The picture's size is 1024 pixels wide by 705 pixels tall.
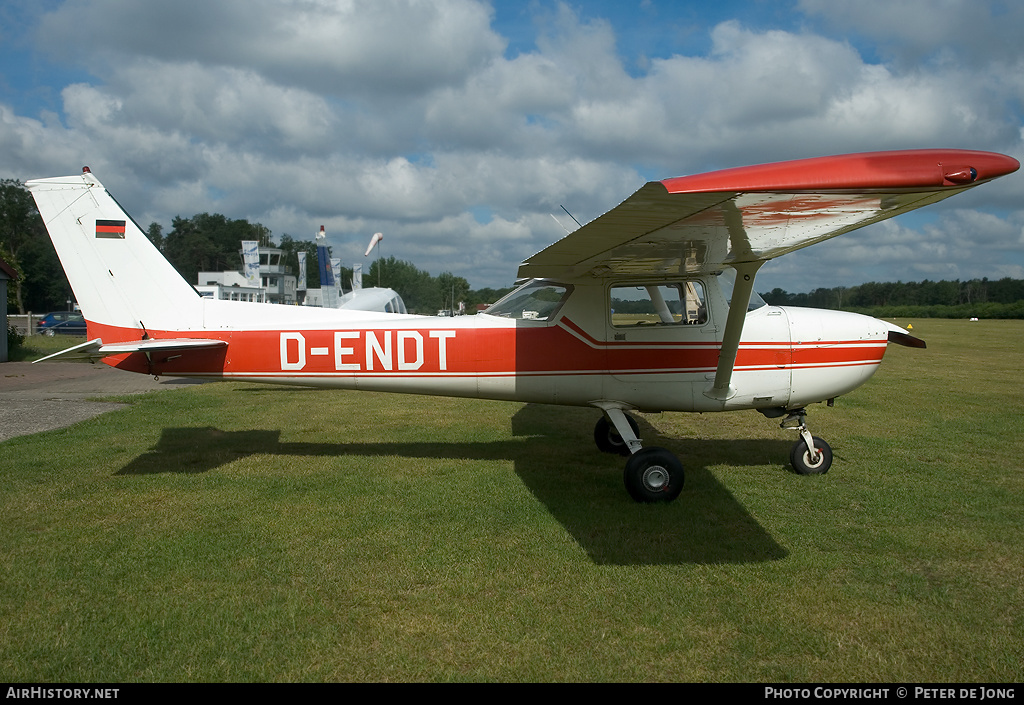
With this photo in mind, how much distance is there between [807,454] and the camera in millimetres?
6504

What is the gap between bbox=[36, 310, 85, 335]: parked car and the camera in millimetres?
36481

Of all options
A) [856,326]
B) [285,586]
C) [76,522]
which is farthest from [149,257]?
[856,326]

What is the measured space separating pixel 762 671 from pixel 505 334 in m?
3.92

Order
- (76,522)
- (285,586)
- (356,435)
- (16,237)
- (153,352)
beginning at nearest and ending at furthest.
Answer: (285,586)
(76,522)
(153,352)
(356,435)
(16,237)

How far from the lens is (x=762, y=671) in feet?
9.97

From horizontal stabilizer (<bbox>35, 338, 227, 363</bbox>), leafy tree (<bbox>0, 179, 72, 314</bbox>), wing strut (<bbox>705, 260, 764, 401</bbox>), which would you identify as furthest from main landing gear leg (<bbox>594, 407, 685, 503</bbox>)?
leafy tree (<bbox>0, 179, 72, 314</bbox>)

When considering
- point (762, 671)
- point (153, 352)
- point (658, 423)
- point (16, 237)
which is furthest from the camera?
point (16, 237)

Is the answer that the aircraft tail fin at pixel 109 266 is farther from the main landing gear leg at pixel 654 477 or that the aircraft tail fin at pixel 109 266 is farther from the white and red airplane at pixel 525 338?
the main landing gear leg at pixel 654 477

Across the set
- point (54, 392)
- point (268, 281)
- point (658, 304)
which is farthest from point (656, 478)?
point (268, 281)

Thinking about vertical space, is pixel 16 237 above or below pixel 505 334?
above

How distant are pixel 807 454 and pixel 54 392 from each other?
13.6 m

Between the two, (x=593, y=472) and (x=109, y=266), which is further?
(x=593, y=472)

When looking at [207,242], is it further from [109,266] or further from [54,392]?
[109,266]

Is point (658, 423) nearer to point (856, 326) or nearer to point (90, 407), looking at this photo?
point (856, 326)
